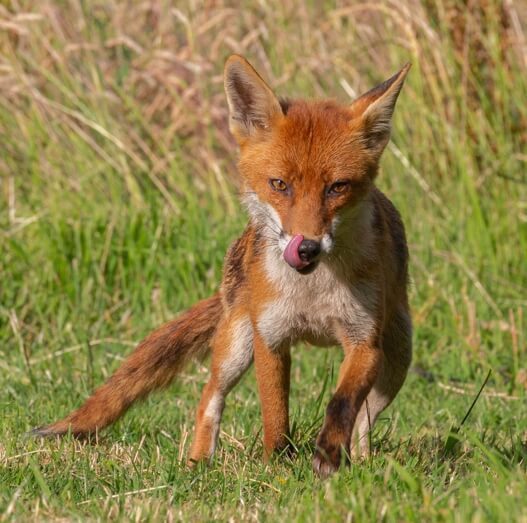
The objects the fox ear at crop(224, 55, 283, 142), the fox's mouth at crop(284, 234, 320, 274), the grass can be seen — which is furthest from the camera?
the grass

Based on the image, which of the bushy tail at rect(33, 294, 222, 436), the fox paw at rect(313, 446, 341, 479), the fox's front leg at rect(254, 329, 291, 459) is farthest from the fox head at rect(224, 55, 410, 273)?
the bushy tail at rect(33, 294, 222, 436)

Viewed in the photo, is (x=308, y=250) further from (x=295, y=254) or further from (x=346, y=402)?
(x=346, y=402)

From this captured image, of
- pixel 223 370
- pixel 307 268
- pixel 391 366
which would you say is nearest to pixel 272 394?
pixel 223 370

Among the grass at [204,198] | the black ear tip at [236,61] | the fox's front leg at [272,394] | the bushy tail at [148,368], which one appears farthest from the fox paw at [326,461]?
the black ear tip at [236,61]

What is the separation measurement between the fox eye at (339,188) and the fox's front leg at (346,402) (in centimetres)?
66

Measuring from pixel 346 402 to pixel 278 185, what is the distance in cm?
99

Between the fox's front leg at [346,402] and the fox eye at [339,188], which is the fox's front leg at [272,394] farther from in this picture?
the fox eye at [339,188]

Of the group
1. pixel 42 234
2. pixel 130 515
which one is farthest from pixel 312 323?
pixel 42 234

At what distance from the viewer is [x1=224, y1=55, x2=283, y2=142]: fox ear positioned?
471 cm

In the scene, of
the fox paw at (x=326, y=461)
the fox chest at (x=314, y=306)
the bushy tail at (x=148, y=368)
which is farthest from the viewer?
the bushy tail at (x=148, y=368)

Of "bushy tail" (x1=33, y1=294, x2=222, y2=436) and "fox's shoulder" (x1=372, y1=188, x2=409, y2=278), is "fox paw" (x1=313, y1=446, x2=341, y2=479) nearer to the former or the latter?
"fox's shoulder" (x1=372, y1=188, x2=409, y2=278)

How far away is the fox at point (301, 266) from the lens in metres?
4.36

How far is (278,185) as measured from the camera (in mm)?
4516

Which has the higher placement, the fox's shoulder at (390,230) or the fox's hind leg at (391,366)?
A: the fox's shoulder at (390,230)
